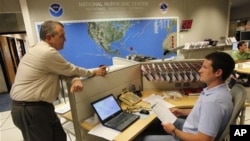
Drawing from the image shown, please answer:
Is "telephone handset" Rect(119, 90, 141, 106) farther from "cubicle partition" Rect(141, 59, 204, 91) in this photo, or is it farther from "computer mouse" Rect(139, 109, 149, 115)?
"cubicle partition" Rect(141, 59, 204, 91)

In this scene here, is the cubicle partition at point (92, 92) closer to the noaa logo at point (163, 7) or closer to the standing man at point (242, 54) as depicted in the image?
the standing man at point (242, 54)

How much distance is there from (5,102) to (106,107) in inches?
157

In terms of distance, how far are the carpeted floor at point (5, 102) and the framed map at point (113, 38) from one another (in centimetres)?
183

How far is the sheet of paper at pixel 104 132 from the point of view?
141 centimetres

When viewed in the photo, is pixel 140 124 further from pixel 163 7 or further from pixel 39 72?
pixel 163 7

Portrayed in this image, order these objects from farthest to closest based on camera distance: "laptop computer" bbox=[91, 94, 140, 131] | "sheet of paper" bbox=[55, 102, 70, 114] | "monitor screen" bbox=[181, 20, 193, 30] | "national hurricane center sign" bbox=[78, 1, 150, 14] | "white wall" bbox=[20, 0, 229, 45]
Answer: "monitor screen" bbox=[181, 20, 193, 30] < "national hurricane center sign" bbox=[78, 1, 150, 14] < "white wall" bbox=[20, 0, 229, 45] < "sheet of paper" bbox=[55, 102, 70, 114] < "laptop computer" bbox=[91, 94, 140, 131]

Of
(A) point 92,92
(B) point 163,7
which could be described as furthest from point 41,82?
(B) point 163,7

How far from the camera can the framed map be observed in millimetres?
4121

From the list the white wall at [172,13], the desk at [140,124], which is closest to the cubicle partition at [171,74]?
the desk at [140,124]

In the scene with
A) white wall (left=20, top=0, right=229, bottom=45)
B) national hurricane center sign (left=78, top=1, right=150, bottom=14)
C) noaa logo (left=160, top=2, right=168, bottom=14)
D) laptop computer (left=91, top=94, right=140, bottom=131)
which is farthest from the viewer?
noaa logo (left=160, top=2, right=168, bottom=14)

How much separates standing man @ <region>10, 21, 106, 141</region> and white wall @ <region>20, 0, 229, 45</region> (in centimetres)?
256

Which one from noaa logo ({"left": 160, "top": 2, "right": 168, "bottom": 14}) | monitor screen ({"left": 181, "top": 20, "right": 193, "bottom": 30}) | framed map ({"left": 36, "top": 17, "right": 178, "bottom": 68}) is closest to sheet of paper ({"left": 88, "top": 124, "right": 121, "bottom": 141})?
framed map ({"left": 36, "top": 17, "right": 178, "bottom": 68})

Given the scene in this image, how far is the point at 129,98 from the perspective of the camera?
79.5 inches

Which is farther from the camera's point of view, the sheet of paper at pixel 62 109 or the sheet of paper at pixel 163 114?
the sheet of paper at pixel 62 109
